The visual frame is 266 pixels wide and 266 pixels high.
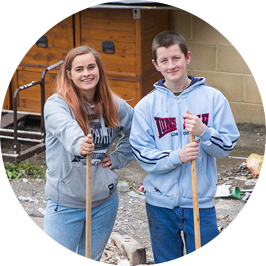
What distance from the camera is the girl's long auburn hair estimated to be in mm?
3129

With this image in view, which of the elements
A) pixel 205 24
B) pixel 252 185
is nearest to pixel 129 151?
pixel 252 185

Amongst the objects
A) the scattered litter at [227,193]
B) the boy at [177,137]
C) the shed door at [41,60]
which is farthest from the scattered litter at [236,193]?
the shed door at [41,60]

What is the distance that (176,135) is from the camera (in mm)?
3154

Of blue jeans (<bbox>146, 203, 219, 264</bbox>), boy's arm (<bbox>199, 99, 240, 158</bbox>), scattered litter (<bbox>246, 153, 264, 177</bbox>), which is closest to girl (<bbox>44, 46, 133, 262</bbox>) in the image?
blue jeans (<bbox>146, 203, 219, 264</bbox>)

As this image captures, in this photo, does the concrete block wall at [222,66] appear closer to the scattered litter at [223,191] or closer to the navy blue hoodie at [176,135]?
the scattered litter at [223,191]

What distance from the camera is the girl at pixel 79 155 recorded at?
10.2 ft

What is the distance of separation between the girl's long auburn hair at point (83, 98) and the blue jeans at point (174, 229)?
28.2 inches

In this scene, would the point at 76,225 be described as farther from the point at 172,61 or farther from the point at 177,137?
the point at 172,61

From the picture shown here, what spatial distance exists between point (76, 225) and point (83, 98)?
889mm

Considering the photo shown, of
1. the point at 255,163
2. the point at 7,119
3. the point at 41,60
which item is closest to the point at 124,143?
the point at 255,163

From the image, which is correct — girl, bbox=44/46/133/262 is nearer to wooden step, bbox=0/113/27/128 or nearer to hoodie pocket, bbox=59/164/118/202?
hoodie pocket, bbox=59/164/118/202

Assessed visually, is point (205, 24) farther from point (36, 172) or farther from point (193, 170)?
point (193, 170)

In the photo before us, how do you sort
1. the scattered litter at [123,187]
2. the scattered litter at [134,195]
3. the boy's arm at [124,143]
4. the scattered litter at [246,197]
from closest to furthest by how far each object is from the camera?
the boy's arm at [124,143], the scattered litter at [246,197], the scattered litter at [134,195], the scattered litter at [123,187]

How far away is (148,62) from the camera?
6984 mm
